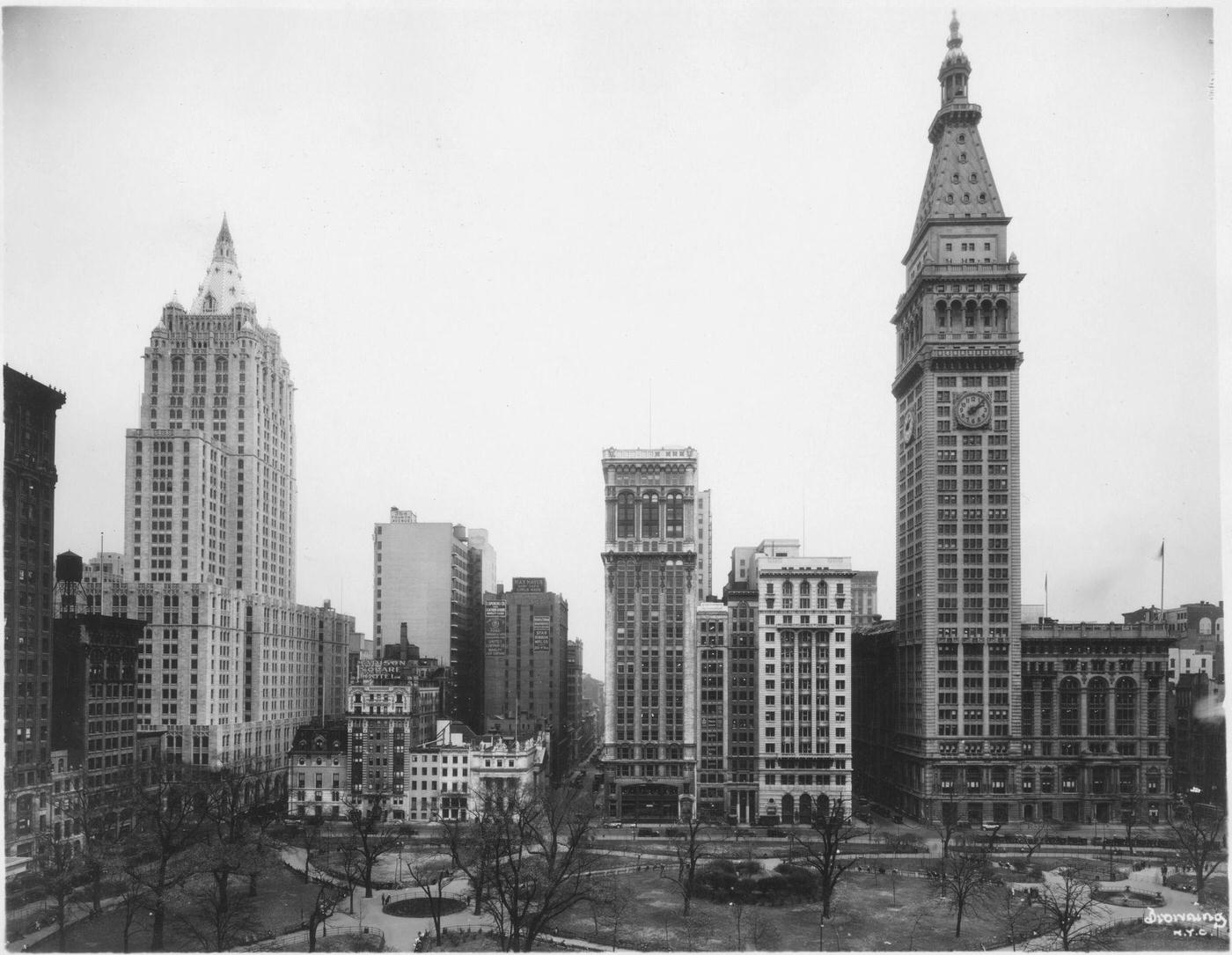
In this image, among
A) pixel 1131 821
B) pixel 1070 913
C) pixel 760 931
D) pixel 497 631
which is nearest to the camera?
pixel 1070 913

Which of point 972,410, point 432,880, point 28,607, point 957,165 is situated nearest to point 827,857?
point 432,880

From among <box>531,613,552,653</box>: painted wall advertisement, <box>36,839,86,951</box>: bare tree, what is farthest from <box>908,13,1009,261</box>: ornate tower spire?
<box>36,839,86,951</box>: bare tree

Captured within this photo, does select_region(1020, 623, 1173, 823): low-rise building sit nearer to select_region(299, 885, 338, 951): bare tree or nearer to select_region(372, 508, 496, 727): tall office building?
select_region(299, 885, 338, 951): bare tree

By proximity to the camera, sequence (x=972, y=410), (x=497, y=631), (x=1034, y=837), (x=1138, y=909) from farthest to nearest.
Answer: (x=497, y=631) → (x=972, y=410) → (x=1034, y=837) → (x=1138, y=909)

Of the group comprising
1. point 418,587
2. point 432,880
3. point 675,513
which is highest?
point 675,513

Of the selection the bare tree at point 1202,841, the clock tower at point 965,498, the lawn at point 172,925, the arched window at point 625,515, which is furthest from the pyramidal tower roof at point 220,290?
the bare tree at point 1202,841

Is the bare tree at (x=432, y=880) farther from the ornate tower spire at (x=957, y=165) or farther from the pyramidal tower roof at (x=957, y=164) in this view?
the pyramidal tower roof at (x=957, y=164)

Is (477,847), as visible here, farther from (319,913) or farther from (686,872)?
(319,913)
